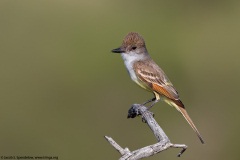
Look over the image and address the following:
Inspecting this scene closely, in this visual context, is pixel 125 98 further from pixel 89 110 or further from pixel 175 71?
pixel 175 71

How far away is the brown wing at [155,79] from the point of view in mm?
8042

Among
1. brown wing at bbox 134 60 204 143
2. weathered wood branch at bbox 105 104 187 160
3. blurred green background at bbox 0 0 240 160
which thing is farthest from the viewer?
blurred green background at bbox 0 0 240 160

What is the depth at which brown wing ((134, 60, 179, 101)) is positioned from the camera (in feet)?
26.4

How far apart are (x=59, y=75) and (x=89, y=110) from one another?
1.70 m

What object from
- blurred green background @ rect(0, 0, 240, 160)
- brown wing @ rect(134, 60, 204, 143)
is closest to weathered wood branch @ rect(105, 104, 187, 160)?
brown wing @ rect(134, 60, 204, 143)

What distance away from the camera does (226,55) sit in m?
15.7

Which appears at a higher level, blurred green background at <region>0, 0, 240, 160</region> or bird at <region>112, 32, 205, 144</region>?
blurred green background at <region>0, 0, 240, 160</region>

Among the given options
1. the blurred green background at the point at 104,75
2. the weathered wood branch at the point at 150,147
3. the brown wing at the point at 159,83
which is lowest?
the weathered wood branch at the point at 150,147

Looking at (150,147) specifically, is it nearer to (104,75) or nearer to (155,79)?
(155,79)

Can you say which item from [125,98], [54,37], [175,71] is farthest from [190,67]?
[54,37]

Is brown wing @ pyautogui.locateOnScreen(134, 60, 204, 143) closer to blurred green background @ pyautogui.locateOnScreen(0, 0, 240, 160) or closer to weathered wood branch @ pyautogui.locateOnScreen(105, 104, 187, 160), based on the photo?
weathered wood branch @ pyautogui.locateOnScreen(105, 104, 187, 160)

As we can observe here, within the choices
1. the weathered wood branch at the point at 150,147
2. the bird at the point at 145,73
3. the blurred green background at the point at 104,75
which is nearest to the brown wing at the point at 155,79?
the bird at the point at 145,73

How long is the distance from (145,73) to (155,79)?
140 millimetres

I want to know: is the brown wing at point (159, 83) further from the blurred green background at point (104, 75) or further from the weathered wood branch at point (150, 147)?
the blurred green background at point (104, 75)
